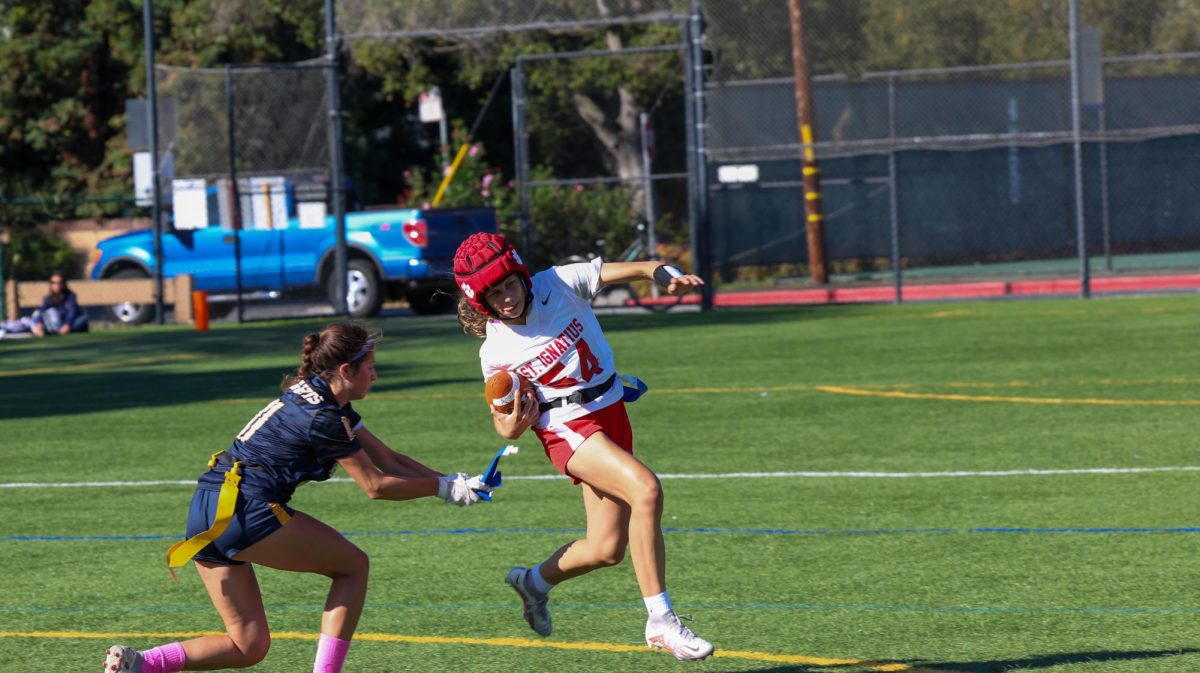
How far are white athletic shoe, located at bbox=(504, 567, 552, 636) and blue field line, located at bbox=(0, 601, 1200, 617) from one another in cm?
71

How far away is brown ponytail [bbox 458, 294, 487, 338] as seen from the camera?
7.06m

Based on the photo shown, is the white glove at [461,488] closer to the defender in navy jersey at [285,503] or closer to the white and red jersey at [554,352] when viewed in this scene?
the defender in navy jersey at [285,503]

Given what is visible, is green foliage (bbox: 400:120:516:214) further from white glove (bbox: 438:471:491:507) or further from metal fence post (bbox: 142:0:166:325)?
white glove (bbox: 438:471:491:507)

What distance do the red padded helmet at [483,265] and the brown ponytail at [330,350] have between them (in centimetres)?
71

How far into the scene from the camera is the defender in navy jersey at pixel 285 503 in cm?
594

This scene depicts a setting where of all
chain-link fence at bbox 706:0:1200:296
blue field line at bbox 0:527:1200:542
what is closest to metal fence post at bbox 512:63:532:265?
chain-link fence at bbox 706:0:1200:296

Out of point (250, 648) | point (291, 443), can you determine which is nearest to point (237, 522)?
point (291, 443)

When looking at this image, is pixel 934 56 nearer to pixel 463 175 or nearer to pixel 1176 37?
pixel 1176 37

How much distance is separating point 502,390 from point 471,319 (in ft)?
1.77

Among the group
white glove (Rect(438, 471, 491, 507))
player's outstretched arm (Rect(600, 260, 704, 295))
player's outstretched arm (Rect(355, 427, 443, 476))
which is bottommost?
white glove (Rect(438, 471, 491, 507))

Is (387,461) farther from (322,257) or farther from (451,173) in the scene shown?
(451,173)

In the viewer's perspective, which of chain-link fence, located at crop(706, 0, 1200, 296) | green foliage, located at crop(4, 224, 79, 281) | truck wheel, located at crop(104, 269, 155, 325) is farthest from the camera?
green foliage, located at crop(4, 224, 79, 281)

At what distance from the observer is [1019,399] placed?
15.1 m

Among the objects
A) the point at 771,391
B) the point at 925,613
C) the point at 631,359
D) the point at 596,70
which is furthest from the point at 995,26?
the point at 925,613
